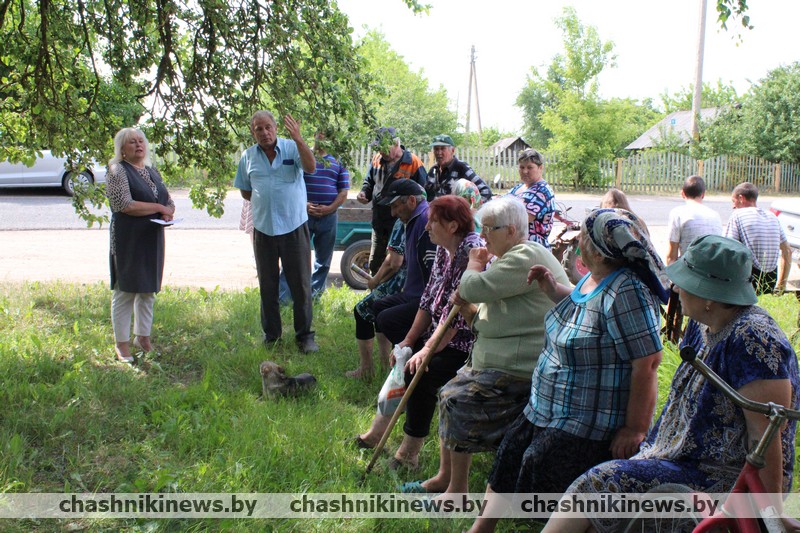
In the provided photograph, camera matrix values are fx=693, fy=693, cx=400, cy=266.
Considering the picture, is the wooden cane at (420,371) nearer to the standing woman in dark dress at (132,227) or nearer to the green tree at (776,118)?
the standing woman in dark dress at (132,227)

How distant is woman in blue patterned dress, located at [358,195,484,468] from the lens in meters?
4.04

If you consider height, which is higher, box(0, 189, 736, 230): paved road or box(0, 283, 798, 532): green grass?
box(0, 189, 736, 230): paved road

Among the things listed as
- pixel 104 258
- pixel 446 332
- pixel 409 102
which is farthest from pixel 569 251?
pixel 409 102

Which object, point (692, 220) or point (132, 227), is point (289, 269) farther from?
point (692, 220)

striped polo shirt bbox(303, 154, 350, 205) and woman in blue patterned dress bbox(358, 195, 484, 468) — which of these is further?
striped polo shirt bbox(303, 154, 350, 205)

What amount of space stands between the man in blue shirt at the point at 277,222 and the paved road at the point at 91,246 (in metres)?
2.25

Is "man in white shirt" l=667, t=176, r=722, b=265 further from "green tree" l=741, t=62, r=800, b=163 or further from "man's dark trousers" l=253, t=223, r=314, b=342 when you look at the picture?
"green tree" l=741, t=62, r=800, b=163

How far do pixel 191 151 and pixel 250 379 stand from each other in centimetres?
187

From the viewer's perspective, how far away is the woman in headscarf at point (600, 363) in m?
→ 2.84

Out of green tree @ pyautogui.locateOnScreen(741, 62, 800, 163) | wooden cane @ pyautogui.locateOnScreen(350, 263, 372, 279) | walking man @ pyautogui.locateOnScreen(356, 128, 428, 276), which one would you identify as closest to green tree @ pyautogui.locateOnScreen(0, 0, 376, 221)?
walking man @ pyautogui.locateOnScreen(356, 128, 428, 276)

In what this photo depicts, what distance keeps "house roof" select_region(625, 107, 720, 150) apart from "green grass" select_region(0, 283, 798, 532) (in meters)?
31.8

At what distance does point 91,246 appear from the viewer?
1162cm

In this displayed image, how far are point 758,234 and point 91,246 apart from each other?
9.96 meters

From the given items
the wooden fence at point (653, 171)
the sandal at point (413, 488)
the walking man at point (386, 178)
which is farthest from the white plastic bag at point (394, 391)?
the wooden fence at point (653, 171)
